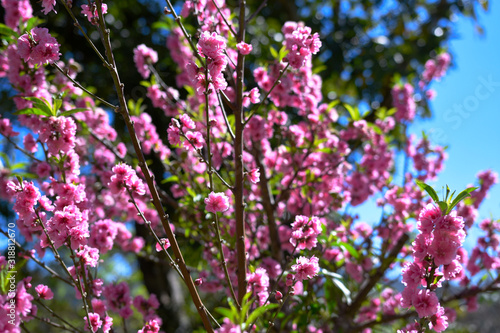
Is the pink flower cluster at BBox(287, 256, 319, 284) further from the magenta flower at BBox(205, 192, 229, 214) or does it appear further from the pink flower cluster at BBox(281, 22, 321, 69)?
the pink flower cluster at BBox(281, 22, 321, 69)

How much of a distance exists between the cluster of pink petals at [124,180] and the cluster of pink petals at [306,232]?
65 centimetres

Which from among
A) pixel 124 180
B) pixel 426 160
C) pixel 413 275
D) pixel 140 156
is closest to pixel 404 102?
pixel 426 160

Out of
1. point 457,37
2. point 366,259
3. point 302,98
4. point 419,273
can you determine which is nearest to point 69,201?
point 419,273

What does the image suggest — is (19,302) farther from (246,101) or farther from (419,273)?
(419,273)

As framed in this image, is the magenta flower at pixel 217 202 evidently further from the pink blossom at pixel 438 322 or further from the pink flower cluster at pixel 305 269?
the pink blossom at pixel 438 322

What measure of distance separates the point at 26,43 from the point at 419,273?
1.72 metres

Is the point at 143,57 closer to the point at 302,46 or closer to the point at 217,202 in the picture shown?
the point at 302,46

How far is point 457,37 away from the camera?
606 cm

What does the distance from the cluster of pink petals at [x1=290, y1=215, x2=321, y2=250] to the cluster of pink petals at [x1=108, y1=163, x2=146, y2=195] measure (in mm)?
652

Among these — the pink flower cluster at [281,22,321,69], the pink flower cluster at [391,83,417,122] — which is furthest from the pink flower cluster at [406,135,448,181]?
the pink flower cluster at [281,22,321,69]

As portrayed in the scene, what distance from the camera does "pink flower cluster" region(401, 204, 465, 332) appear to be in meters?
1.44

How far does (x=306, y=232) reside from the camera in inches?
70.9

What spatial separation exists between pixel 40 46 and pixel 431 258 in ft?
5.39

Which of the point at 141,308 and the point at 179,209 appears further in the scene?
the point at 179,209
